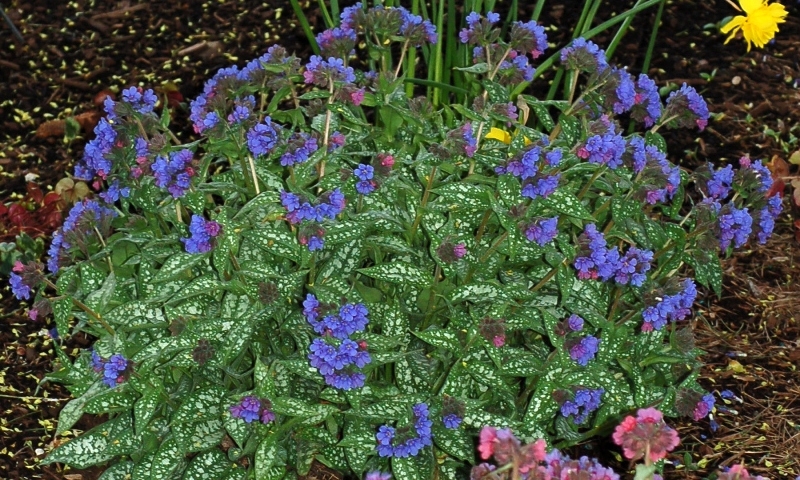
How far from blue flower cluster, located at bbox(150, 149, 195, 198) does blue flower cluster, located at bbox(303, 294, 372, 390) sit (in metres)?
0.35

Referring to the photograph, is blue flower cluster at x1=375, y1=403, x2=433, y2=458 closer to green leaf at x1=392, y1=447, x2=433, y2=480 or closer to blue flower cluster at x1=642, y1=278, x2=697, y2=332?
green leaf at x1=392, y1=447, x2=433, y2=480

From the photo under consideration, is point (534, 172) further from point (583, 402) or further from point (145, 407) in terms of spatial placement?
point (145, 407)

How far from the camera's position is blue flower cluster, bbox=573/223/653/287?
207cm

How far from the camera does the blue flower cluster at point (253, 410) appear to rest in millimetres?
2113

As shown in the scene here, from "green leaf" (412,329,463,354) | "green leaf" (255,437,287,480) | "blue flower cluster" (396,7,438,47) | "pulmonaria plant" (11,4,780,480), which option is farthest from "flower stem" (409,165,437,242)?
"green leaf" (255,437,287,480)

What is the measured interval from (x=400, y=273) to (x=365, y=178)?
223 millimetres

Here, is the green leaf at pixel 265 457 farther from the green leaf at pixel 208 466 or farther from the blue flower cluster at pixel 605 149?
the blue flower cluster at pixel 605 149

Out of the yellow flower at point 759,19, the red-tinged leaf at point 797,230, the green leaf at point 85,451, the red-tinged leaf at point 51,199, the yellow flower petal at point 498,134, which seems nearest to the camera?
the green leaf at point 85,451

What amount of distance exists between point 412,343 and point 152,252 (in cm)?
62

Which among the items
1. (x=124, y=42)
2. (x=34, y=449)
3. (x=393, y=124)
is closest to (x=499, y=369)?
(x=393, y=124)

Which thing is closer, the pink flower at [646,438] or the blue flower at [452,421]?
the pink flower at [646,438]

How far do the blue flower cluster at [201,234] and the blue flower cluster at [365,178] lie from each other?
0.29m

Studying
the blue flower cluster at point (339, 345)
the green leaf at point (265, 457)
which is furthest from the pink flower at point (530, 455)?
the green leaf at point (265, 457)

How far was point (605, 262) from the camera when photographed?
2.08 meters
